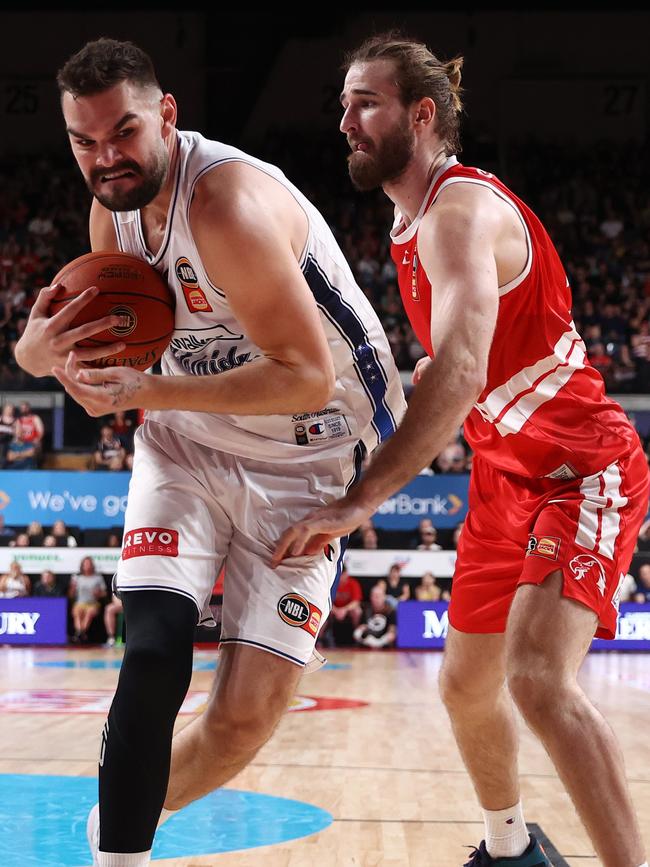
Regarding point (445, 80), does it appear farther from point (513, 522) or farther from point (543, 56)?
A: point (543, 56)

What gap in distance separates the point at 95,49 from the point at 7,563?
10.8 meters

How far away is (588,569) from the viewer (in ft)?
8.82

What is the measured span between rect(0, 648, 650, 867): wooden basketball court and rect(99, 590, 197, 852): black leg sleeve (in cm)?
101

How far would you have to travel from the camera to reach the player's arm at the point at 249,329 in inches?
98.7

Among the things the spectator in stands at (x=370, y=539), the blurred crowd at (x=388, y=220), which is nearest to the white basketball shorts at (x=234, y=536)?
the spectator in stands at (x=370, y=539)

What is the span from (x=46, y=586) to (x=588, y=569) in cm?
1070

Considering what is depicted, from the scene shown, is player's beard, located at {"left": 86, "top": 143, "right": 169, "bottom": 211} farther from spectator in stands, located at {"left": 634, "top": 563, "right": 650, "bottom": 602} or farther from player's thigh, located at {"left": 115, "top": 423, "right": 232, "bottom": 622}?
spectator in stands, located at {"left": 634, "top": 563, "right": 650, "bottom": 602}

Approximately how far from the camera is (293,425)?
297cm

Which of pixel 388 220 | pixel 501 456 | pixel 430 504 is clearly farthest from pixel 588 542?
pixel 388 220

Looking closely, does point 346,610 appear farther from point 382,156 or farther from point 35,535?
point 382,156

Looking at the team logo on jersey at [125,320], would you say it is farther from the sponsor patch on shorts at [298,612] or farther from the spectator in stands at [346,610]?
the spectator in stands at [346,610]

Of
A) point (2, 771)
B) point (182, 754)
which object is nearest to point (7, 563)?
point (2, 771)

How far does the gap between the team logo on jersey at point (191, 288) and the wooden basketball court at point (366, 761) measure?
5.67 feet

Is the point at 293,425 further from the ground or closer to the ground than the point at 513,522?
further from the ground
